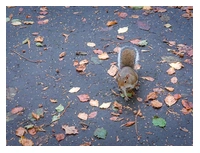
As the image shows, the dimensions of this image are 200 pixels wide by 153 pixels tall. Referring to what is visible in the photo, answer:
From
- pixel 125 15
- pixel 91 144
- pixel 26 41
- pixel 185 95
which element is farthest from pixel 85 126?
pixel 125 15

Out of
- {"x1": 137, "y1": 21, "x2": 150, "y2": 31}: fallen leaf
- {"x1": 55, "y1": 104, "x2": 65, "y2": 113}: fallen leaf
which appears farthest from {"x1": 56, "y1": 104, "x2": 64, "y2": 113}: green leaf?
{"x1": 137, "y1": 21, "x2": 150, "y2": 31}: fallen leaf

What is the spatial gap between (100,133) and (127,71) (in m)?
0.86

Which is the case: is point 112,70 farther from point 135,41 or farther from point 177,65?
point 177,65

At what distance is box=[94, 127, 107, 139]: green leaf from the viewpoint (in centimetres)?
331

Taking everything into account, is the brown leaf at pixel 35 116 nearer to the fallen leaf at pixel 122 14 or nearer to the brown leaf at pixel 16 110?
the brown leaf at pixel 16 110

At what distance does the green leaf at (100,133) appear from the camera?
331cm

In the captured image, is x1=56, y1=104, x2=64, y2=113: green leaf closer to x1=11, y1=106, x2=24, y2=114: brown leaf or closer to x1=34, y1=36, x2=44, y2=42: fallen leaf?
x1=11, y1=106, x2=24, y2=114: brown leaf

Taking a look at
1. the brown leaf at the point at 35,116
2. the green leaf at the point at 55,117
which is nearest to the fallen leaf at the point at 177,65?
the green leaf at the point at 55,117

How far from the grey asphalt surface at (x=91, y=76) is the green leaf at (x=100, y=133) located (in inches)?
1.5

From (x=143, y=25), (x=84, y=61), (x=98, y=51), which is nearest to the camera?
(x=84, y=61)

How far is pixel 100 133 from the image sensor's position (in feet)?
11.0

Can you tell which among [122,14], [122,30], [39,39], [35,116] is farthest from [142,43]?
[35,116]

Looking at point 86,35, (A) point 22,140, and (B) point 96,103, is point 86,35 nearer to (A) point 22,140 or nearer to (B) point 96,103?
(B) point 96,103

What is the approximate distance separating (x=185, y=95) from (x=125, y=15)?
210 centimetres
